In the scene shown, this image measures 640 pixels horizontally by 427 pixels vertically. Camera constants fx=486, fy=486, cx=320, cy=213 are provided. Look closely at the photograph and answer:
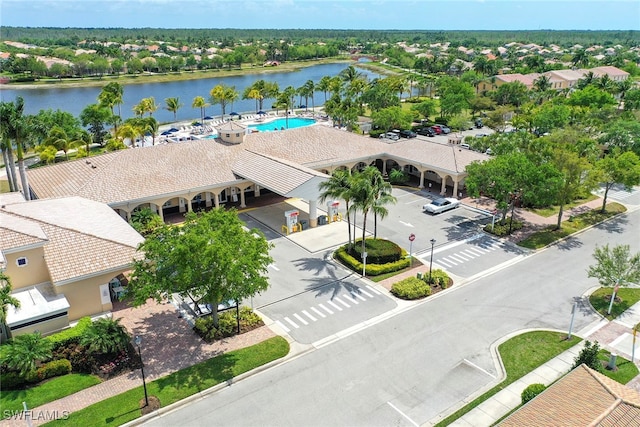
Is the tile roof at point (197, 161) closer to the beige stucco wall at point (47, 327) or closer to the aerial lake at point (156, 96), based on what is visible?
the beige stucco wall at point (47, 327)

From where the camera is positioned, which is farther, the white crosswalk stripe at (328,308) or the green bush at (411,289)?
the green bush at (411,289)

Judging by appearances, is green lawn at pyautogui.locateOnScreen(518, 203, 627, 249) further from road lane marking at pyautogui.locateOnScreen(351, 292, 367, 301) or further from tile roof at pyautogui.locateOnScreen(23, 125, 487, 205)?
road lane marking at pyautogui.locateOnScreen(351, 292, 367, 301)

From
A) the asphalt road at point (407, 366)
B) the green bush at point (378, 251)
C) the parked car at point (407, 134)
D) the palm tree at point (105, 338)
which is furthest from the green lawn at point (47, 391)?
the parked car at point (407, 134)

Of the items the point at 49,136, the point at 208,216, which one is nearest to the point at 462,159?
the point at 208,216

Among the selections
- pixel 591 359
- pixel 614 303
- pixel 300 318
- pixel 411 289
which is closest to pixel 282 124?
pixel 411 289

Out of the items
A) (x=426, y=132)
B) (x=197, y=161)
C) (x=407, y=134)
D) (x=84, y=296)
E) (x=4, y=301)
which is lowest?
(x=426, y=132)

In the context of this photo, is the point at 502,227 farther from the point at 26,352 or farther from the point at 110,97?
the point at 110,97

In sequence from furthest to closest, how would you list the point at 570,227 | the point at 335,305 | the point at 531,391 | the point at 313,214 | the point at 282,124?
the point at 282,124 < the point at 570,227 < the point at 313,214 < the point at 335,305 < the point at 531,391

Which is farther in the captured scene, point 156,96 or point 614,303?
point 156,96
